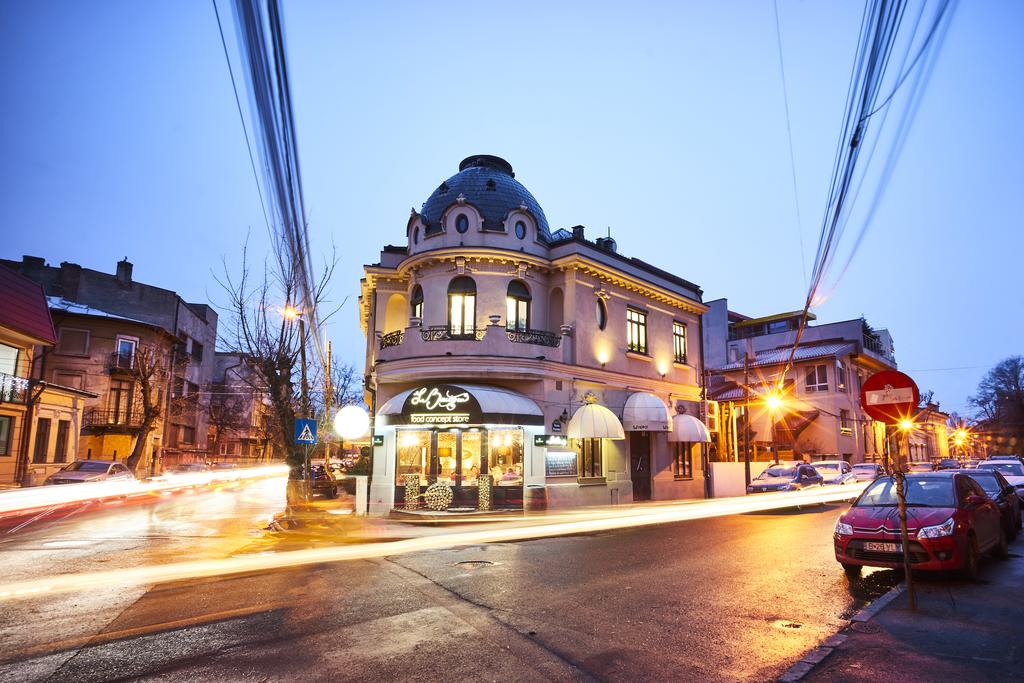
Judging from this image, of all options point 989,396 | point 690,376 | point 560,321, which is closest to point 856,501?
point 560,321

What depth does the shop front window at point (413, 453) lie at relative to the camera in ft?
71.0

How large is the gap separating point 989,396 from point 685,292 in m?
73.0

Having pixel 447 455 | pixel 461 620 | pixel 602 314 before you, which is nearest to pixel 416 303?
pixel 447 455

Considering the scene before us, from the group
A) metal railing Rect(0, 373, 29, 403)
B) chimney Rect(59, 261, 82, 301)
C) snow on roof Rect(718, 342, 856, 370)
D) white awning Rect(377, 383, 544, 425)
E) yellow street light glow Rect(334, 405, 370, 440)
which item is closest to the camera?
white awning Rect(377, 383, 544, 425)

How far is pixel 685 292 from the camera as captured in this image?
99.7 feet

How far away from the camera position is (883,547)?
28.8 feet

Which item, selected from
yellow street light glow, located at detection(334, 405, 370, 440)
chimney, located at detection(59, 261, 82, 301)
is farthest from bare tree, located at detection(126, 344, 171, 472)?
yellow street light glow, located at detection(334, 405, 370, 440)

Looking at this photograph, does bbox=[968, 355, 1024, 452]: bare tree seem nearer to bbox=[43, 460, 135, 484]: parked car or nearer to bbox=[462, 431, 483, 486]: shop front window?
bbox=[462, 431, 483, 486]: shop front window

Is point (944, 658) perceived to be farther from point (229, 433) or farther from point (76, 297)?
point (229, 433)

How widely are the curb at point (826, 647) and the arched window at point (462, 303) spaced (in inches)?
653

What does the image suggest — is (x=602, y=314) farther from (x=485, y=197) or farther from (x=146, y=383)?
(x=146, y=383)

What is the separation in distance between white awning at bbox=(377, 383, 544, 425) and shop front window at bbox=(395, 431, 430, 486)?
1260mm

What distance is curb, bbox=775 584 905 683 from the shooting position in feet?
17.2

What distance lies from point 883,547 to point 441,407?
14.0 meters
